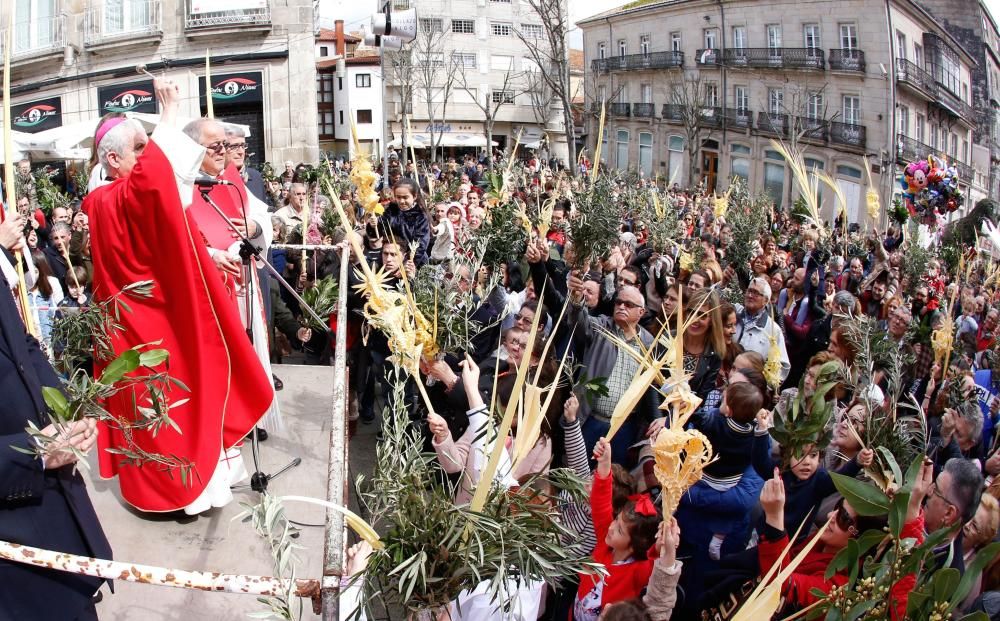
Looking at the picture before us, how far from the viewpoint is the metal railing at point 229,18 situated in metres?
22.8

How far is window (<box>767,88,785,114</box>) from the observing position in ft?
114

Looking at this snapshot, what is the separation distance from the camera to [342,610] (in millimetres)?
2568

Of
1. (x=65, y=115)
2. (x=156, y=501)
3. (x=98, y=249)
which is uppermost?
(x=65, y=115)

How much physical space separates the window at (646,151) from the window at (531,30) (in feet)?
31.7

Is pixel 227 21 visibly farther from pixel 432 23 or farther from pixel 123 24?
pixel 432 23

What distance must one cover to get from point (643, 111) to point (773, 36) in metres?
8.53

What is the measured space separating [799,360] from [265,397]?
16.3 ft

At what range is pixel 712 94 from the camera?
38.8 m

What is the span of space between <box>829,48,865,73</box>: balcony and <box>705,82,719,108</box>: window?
264 inches

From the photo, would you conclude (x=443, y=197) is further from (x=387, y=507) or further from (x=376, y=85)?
(x=376, y=85)

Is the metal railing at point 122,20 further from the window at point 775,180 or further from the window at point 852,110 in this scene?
the window at point 852,110

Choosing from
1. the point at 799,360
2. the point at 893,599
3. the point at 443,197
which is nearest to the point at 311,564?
the point at 893,599

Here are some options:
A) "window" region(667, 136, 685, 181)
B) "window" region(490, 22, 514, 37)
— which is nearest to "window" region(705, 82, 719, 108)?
"window" region(667, 136, 685, 181)

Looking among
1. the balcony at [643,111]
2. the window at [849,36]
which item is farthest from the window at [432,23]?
the window at [849,36]
